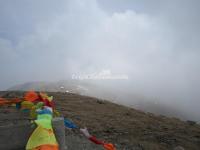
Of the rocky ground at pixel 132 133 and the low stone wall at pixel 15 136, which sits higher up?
the low stone wall at pixel 15 136

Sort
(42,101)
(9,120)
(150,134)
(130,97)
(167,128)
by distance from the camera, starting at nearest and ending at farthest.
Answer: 1. (42,101)
2. (9,120)
3. (150,134)
4. (167,128)
5. (130,97)

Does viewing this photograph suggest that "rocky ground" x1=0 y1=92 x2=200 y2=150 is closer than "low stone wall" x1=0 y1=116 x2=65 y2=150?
No

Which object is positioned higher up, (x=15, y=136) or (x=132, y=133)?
(x=15, y=136)

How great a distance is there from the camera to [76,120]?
14250 millimetres

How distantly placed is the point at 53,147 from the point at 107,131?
7.83 meters

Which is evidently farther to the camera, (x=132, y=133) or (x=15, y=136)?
(x=132, y=133)

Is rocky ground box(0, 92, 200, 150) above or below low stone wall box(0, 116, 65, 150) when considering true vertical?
below

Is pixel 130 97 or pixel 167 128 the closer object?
pixel 167 128

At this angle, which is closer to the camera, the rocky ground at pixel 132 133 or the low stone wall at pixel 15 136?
the low stone wall at pixel 15 136

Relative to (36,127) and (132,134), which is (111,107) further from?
(36,127)

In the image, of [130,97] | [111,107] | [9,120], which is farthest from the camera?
[130,97]

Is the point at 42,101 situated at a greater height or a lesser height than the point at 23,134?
greater

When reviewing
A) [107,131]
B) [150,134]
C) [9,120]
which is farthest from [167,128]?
[9,120]

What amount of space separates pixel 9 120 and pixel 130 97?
153 metres
